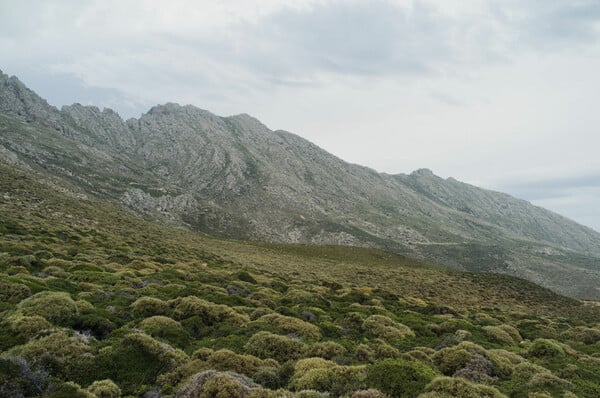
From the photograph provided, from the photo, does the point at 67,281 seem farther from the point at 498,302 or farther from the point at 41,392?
Answer: the point at 498,302

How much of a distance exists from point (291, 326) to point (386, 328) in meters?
6.82

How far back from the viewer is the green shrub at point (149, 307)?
66.8 feet

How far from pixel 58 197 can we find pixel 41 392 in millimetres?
90314

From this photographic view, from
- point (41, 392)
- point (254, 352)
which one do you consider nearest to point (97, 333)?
point (41, 392)

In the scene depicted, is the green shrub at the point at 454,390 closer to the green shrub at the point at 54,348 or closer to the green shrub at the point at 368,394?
the green shrub at the point at 368,394

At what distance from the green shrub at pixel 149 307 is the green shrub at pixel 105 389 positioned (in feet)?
28.3

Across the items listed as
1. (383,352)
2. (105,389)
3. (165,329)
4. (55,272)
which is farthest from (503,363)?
(55,272)

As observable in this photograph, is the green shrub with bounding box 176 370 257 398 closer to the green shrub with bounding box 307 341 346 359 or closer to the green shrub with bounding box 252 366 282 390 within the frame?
the green shrub with bounding box 252 366 282 390

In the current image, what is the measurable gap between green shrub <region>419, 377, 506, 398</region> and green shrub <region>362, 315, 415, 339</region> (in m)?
10.9

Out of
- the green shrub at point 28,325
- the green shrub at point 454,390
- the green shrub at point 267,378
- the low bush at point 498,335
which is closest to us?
the green shrub at point 454,390

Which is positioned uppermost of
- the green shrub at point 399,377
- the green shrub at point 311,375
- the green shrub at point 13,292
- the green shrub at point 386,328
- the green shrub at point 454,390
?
the green shrub at point 454,390

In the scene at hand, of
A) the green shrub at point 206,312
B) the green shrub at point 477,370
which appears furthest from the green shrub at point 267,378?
the green shrub at point 477,370

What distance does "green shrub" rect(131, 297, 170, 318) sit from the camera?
20.4 m

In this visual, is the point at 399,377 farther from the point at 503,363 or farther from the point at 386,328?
the point at 386,328
